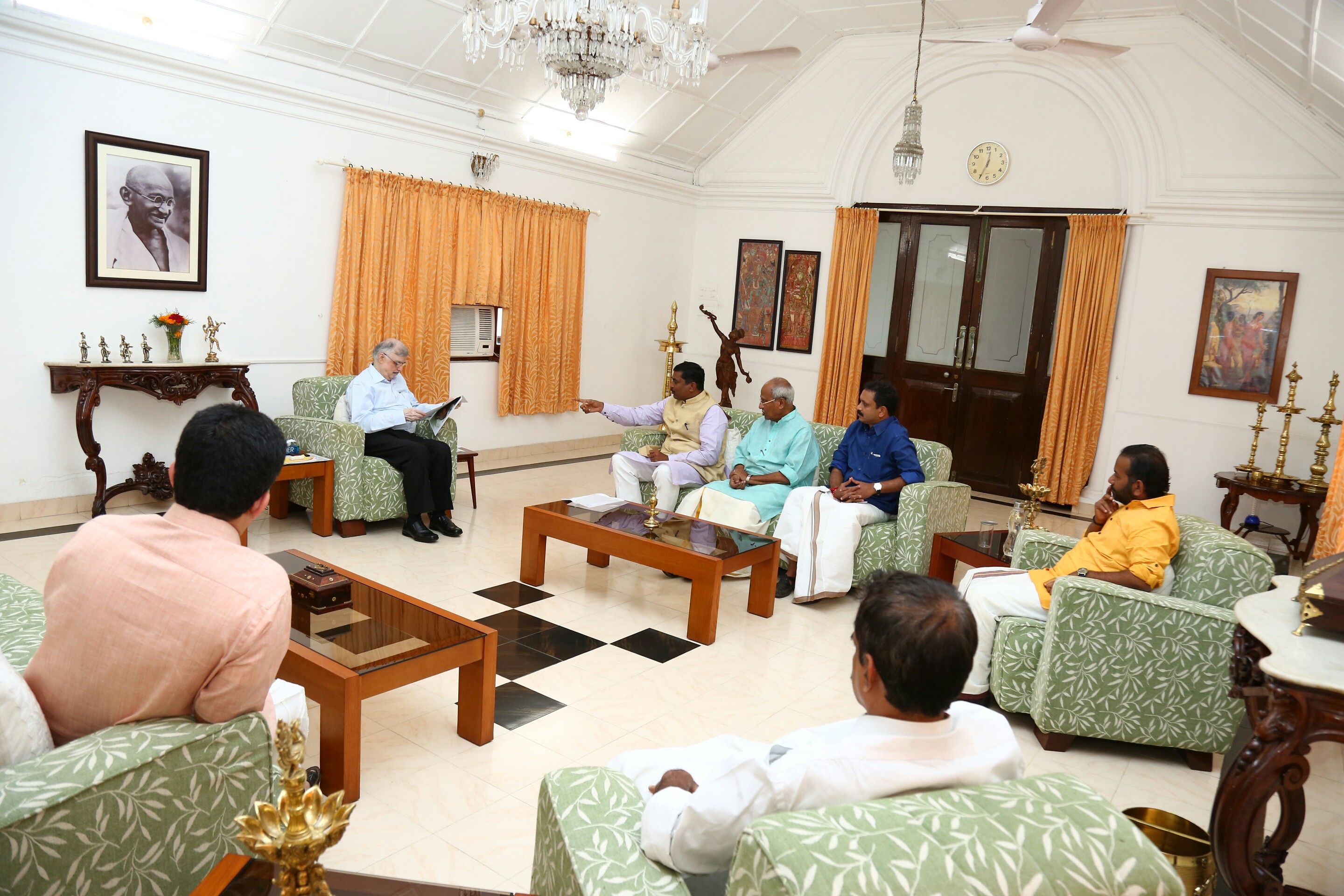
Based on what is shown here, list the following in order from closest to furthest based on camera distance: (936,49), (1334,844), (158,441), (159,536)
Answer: (159,536), (1334,844), (158,441), (936,49)

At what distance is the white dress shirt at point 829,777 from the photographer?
1.35 meters

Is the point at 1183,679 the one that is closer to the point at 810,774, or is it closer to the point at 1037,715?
the point at 1037,715

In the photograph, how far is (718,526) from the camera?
176 inches

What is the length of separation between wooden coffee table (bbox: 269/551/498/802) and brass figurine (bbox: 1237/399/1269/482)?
5599 millimetres

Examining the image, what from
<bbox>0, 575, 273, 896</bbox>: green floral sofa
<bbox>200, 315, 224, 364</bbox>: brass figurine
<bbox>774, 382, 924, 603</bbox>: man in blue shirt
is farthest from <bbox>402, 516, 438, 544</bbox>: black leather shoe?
<bbox>0, 575, 273, 896</bbox>: green floral sofa

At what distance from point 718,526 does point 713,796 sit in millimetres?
3130

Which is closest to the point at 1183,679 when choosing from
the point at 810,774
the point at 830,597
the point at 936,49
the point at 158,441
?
the point at 830,597

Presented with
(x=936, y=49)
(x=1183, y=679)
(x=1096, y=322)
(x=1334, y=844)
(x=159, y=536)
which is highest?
(x=936, y=49)

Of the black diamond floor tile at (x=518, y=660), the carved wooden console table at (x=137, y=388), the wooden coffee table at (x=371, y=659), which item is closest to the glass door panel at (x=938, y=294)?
the black diamond floor tile at (x=518, y=660)

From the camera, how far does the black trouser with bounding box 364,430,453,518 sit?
5.16 metres

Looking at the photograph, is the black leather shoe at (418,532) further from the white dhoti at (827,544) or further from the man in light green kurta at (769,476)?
the white dhoti at (827,544)

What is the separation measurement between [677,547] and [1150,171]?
17.5 ft

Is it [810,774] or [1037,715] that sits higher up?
[810,774]

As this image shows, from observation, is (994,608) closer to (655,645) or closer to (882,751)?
(655,645)
